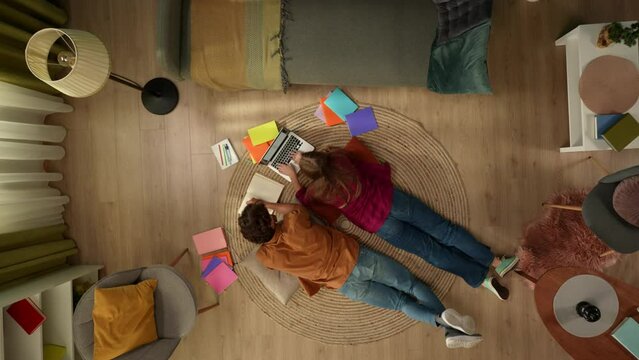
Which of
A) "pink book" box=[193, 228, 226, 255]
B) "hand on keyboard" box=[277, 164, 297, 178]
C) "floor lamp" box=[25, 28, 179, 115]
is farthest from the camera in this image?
"pink book" box=[193, 228, 226, 255]

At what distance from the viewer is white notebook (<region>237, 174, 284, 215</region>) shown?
2645 mm

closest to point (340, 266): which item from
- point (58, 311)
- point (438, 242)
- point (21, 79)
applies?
point (438, 242)

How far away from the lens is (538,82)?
2.57 meters

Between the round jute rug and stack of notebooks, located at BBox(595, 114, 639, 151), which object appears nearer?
stack of notebooks, located at BBox(595, 114, 639, 151)

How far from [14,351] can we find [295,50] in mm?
2314

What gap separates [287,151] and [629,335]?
212cm

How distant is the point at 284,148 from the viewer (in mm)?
2613

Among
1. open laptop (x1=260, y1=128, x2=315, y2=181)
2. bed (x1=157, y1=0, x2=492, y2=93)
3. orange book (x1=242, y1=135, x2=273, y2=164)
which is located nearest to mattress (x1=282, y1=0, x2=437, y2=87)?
bed (x1=157, y1=0, x2=492, y2=93)

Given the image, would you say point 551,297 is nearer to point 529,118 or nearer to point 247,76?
point 529,118

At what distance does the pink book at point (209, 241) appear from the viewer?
2699 mm

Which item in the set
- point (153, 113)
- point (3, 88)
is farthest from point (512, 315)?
point (3, 88)

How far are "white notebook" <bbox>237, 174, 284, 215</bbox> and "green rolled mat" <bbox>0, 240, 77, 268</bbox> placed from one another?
119 cm

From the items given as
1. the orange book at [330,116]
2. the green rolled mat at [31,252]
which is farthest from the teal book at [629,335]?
the green rolled mat at [31,252]

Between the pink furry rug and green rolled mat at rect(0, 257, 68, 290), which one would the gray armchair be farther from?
the pink furry rug
